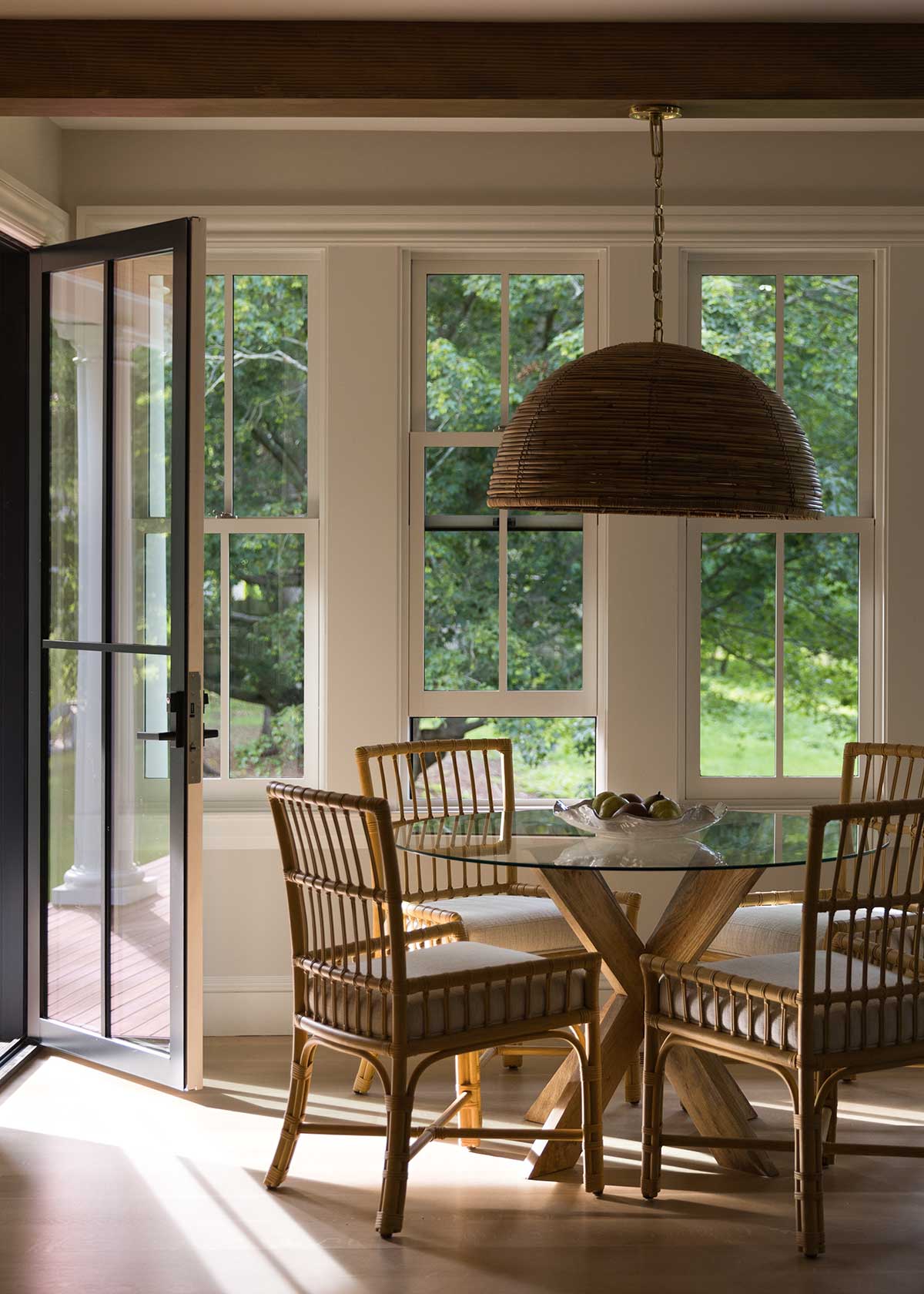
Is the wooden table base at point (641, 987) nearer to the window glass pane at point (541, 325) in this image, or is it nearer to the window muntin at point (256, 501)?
the window muntin at point (256, 501)

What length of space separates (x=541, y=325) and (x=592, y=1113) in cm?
263

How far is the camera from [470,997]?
2.82m

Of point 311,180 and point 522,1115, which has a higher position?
point 311,180

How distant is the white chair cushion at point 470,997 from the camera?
278 centimetres

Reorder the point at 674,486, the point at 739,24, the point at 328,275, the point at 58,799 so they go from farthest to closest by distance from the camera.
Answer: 1. the point at 328,275
2. the point at 58,799
3. the point at 739,24
4. the point at 674,486

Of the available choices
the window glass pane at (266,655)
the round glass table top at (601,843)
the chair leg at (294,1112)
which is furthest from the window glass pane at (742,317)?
the chair leg at (294,1112)

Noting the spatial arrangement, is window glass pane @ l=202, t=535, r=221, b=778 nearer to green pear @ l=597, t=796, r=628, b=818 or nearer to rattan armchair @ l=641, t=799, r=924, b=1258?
green pear @ l=597, t=796, r=628, b=818

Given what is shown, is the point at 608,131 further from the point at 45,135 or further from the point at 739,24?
the point at 45,135

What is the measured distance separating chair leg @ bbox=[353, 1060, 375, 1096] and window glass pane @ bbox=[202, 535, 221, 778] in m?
1.22

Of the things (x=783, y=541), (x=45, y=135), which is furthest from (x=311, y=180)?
(x=783, y=541)

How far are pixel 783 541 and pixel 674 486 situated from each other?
188cm

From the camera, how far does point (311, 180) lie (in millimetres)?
4328

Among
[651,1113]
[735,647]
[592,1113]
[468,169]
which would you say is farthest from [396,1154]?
[468,169]

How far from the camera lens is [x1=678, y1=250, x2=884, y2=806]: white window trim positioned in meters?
4.42
